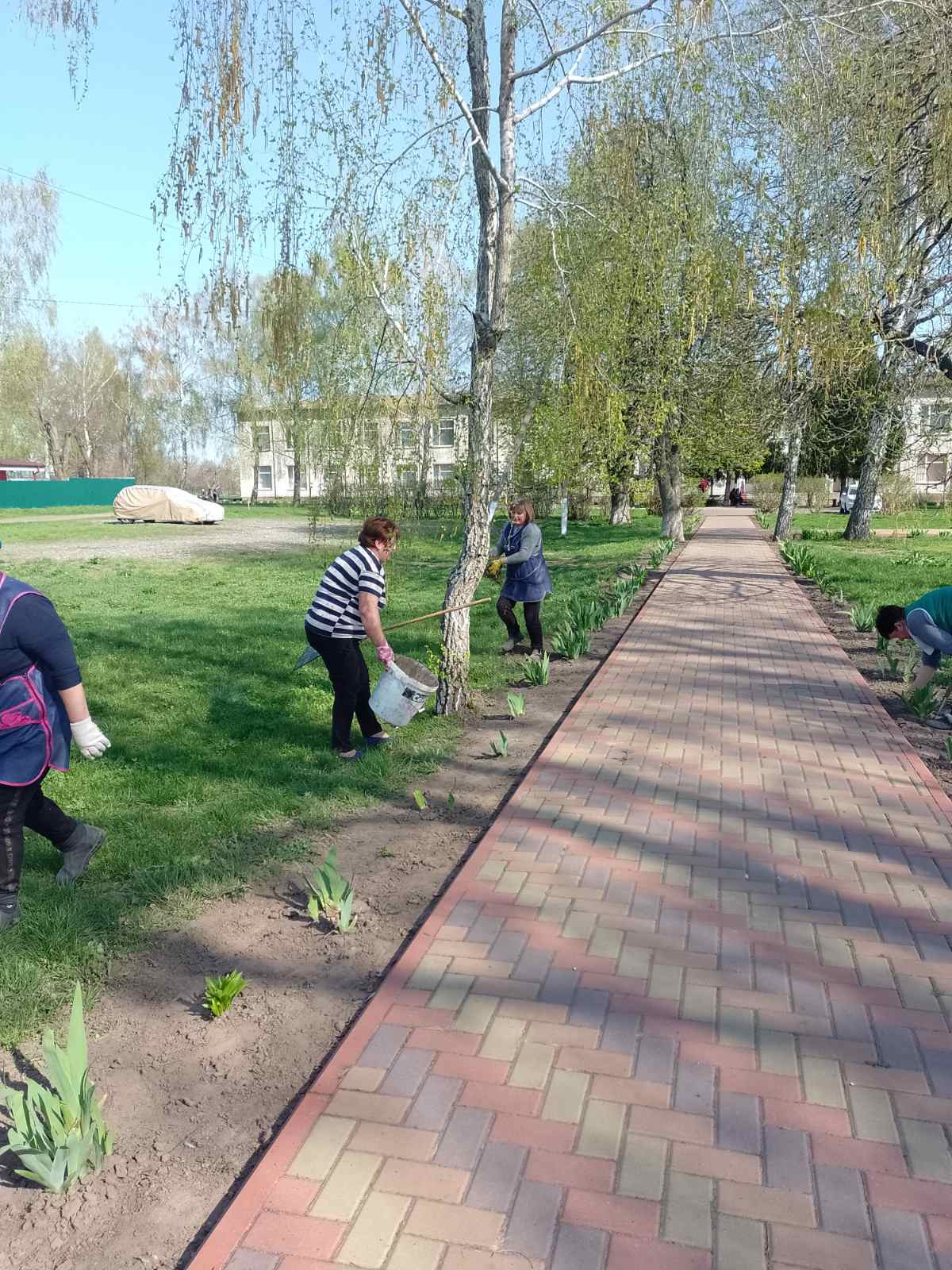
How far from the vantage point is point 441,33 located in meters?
5.98

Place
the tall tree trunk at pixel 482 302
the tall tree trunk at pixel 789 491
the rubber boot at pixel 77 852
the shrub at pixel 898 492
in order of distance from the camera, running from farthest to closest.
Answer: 1. the tall tree trunk at pixel 789 491
2. the shrub at pixel 898 492
3. the tall tree trunk at pixel 482 302
4. the rubber boot at pixel 77 852

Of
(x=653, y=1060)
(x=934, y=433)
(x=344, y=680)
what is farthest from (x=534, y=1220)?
(x=934, y=433)

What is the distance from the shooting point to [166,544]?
25266mm

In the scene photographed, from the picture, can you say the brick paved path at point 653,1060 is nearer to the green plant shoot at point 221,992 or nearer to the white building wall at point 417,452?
the green plant shoot at point 221,992

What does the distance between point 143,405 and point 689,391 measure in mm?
60139

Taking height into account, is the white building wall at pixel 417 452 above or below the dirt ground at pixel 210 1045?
above

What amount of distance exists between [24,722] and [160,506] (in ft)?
110

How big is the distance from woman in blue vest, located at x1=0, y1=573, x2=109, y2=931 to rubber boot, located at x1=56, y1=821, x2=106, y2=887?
0.29 metres

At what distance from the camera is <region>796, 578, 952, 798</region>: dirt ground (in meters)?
5.81

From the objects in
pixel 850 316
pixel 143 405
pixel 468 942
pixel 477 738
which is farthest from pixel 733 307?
pixel 143 405

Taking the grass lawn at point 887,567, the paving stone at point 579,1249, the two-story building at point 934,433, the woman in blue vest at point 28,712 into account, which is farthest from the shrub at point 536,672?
the two-story building at point 934,433

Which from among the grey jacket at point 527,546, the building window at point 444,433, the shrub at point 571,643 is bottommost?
the shrub at point 571,643

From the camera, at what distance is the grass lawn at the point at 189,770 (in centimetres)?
357

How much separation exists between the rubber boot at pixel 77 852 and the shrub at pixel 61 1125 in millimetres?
1700
